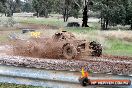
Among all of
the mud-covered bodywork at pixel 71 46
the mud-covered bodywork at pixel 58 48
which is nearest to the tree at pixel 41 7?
the mud-covered bodywork at pixel 71 46

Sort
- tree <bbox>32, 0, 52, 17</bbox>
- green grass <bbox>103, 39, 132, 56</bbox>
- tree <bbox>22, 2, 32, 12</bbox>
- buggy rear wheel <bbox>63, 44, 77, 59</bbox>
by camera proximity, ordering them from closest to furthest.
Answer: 1. buggy rear wheel <bbox>63, 44, 77, 59</bbox>
2. green grass <bbox>103, 39, 132, 56</bbox>
3. tree <bbox>32, 0, 52, 17</bbox>
4. tree <bbox>22, 2, 32, 12</bbox>

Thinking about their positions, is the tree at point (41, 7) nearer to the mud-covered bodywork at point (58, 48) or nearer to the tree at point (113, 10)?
the tree at point (113, 10)

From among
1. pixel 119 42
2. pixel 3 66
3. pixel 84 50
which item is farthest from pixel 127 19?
pixel 3 66

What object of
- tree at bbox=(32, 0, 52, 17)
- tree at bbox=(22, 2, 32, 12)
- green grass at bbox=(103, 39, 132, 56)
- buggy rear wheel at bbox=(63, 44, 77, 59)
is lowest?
tree at bbox=(22, 2, 32, 12)

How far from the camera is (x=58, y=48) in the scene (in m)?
20.1

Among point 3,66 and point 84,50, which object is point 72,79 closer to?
point 3,66

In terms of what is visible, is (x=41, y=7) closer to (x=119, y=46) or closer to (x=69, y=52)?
(x=119, y=46)

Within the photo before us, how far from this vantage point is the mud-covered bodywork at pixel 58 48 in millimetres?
19922

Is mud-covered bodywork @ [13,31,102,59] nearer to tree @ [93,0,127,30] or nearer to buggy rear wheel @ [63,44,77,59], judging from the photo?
buggy rear wheel @ [63,44,77,59]

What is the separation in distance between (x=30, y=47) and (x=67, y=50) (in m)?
1.92

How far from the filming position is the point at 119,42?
28.6m

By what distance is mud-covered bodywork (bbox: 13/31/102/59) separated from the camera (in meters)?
19.9

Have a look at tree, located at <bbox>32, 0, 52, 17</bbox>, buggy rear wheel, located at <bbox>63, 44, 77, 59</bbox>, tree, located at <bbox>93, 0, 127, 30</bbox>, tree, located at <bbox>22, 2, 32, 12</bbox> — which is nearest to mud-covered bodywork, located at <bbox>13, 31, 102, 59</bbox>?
buggy rear wheel, located at <bbox>63, 44, 77, 59</bbox>

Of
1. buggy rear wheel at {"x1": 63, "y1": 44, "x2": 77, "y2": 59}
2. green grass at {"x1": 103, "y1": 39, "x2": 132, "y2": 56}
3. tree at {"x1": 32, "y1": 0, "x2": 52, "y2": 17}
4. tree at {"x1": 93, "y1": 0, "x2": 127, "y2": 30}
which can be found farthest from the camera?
tree at {"x1": 32, "y1": 0, "x2": 52, "y2": 17}
